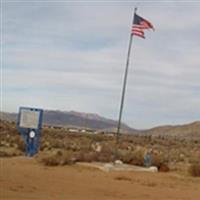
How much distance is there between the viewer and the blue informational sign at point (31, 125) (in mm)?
41594

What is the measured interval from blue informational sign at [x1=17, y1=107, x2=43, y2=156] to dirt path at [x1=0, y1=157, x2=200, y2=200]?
697cm

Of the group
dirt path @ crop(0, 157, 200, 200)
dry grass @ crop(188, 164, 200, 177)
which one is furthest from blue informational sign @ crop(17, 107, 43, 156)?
dry grass @ crop(188, 164, 200, 177)

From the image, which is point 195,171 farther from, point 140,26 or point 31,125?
point 31,125

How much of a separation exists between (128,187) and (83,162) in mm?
10890

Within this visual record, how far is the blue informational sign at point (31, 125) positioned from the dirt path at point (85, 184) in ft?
22.9

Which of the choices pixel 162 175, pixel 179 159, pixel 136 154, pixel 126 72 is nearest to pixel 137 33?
pixel 126 72

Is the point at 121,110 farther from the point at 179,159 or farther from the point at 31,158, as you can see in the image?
the point at 179,159

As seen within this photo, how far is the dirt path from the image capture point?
21.8 meters

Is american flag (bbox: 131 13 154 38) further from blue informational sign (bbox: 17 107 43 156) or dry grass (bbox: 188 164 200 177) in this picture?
blue informational sign (bbox: 17 107 43 156)

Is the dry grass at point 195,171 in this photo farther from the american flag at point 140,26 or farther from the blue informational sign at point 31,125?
the blue informational sign at point 31,125

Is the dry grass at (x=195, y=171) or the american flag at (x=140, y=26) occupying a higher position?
the american flag at (x=140, y=26)

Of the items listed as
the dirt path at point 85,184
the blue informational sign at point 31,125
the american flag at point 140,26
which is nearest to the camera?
the dirt path at point 85,184

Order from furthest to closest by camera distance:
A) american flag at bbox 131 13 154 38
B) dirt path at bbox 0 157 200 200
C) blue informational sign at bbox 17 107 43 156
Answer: blue informational sign at bbox 17 107 43 156 < american flag at bbox 131 13 154 38 < dirt path at bbox 0 157 200 200

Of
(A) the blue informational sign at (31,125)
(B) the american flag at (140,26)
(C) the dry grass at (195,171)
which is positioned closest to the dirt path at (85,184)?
(C) the dry grass at (195,171)
